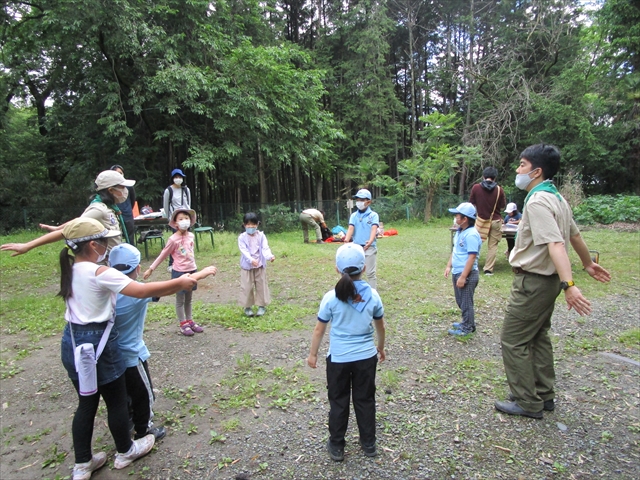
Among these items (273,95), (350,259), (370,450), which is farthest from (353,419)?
(273,95)

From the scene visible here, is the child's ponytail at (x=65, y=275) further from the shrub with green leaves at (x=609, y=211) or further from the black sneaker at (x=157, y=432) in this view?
the shrub with green leaves at (x=609, y=211)

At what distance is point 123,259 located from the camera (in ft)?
8.82

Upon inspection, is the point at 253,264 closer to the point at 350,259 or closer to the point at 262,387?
the point at 262,387

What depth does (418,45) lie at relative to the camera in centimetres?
3356

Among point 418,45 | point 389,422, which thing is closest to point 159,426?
point 389,422

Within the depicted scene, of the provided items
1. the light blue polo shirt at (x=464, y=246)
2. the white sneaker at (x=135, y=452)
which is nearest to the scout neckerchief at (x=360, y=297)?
the white sneaker at (x=135, y=452)

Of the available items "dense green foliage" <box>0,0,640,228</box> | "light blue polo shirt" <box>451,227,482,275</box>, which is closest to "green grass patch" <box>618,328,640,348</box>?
"light blue polo shirt" <box>451,227,482,275</box>

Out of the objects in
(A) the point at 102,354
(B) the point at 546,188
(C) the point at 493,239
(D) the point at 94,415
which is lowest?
(D) the point at 94,415

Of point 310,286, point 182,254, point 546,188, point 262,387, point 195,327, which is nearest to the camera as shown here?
point 546,188

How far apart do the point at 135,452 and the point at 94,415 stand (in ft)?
1.42

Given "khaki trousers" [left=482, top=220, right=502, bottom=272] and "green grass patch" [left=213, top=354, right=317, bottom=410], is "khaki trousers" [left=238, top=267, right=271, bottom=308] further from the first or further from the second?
"khaki trousers" [left=482, top=220, right=502, bottom=272]

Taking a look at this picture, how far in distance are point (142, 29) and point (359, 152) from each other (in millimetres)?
16746

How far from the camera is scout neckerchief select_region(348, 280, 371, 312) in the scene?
8.36 feet

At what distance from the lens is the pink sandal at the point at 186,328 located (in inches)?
195
